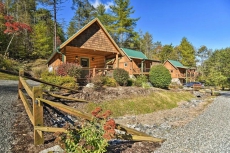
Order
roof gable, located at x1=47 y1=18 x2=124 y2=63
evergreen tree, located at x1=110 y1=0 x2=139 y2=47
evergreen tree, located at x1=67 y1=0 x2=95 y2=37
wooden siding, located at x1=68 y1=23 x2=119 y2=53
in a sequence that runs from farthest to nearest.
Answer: evergreen tree, located at x1=67 y1=0 x2=95 y2=37 → evergreen tree, located at x1=110 y1=0 x2=139 y2=47 → wooden siding, located at x1=68 y1=23 x2=119 y2=53 → roof gable, located at x1=47 y1=18 x2=124 y2=63

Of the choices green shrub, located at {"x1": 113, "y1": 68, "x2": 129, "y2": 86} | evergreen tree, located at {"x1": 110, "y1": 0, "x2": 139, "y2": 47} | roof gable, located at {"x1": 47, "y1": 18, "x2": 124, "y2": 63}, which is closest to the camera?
green shrub, located at {"x1": 113, "y1": 68, "x2": 129, "y2": 86}

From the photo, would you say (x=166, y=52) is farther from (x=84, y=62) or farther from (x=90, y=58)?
(x=84, y=62)

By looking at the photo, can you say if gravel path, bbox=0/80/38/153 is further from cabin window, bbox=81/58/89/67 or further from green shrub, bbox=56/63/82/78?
cabin window, bbox=81/58/89/67

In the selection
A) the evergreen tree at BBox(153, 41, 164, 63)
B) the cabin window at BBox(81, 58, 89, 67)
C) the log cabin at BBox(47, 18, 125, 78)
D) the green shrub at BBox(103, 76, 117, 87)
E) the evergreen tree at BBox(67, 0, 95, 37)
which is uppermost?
the evergreen tree at BBox(67, 0, 95, 37)

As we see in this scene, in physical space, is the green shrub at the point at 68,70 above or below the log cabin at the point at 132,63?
below

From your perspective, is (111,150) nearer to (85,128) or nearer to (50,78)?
(85,128)

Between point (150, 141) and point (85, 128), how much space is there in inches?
91.4

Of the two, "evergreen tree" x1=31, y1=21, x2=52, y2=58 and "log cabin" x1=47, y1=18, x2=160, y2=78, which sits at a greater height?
"evergreen tree" x1=31, y1=21, x2=52, y2=58

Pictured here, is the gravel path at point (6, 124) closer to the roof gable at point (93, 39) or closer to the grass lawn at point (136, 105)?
the grass lawn at point (136, 105)

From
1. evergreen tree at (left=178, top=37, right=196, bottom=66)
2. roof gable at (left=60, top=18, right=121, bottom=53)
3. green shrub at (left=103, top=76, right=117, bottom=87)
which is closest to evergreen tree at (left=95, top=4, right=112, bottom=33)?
roof gable at (left=60, top=18, right=121, bottom=53)

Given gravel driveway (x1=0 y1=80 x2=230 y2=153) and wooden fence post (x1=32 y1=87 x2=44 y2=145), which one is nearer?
wooden fence post (x1=32 y1=87 x2=44 y2=145)

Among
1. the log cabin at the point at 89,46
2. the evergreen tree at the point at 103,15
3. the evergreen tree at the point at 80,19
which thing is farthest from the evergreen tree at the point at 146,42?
the log cabin at the point at 89,46

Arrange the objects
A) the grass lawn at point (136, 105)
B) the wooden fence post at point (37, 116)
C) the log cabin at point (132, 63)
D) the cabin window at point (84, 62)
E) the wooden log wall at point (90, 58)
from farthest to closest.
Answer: the log cabin at point (132, 63) → the cabin window at point (84, 62) → the wooden log wall at point (90, 58) → the grass lawn at point (136, 105) → the wooden fence post at point (37, 116)

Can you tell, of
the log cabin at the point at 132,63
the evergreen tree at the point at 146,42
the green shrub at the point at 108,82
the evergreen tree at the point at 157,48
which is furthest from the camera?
the evergreen tree at the point at 157,48
